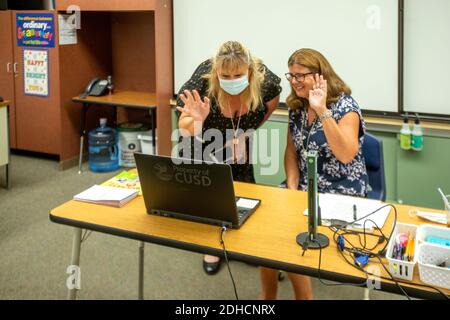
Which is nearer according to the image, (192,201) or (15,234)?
(192,201)

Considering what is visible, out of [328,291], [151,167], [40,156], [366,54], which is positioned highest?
[366,54]

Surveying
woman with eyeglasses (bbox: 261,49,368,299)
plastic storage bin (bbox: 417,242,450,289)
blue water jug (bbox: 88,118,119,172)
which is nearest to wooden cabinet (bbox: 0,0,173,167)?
blue water jug (bbox: 88,118,119,172)

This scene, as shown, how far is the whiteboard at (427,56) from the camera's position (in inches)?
119

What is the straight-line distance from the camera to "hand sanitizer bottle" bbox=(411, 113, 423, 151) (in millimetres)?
3111

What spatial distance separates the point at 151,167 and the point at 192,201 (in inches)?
7.1

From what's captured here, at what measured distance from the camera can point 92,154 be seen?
4582 millimetres

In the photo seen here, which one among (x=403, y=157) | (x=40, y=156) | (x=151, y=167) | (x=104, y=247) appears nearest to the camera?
(x=151, y=167)

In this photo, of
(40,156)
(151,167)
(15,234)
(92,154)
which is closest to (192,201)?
(151,167)

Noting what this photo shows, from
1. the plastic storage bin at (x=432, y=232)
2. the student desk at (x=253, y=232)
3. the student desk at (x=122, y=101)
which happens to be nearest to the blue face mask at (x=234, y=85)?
the student desk at (x=253, y=232)

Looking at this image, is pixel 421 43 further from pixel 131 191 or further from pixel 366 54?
pixel 131 191

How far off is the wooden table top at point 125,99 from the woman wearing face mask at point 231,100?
1.79 meters

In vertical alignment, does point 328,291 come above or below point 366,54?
below

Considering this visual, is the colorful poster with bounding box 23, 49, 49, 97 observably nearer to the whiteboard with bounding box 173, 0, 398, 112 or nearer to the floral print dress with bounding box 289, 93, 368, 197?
the whiteboard with bounding box 173, 0, 398, 112

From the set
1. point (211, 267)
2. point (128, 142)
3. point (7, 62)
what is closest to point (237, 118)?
point (211, 267)
